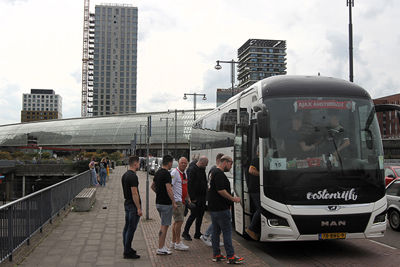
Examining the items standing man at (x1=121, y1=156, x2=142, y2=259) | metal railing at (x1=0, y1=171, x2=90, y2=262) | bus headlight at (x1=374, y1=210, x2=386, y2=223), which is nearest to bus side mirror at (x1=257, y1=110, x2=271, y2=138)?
standing man at (x1=121, y1=156, x2=142, y2=259)

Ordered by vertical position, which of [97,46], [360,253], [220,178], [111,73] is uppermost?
[97,46]

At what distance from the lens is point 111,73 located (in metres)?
187

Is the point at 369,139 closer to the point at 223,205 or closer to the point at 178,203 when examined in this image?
the point at 223,205

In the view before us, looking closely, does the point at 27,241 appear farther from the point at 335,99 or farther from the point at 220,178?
the point at 335,99

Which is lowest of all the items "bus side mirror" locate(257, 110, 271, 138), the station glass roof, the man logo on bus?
the man logo on bus

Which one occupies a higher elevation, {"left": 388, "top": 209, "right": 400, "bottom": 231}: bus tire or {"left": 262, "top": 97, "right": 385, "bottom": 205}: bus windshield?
{"left": 262, "top": 97, "right": 385, "bottom": 205}: bus windshield

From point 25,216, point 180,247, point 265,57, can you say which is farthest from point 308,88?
point 265,57

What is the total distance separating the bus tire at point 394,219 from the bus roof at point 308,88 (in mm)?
3943

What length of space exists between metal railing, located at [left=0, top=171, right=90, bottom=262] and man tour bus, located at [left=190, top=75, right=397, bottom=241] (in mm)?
4199

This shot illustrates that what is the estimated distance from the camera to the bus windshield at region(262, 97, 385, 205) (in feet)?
23.8

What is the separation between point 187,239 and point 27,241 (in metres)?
3.17

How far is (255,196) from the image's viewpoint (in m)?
7.92

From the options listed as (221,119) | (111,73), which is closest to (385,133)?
(111,73)

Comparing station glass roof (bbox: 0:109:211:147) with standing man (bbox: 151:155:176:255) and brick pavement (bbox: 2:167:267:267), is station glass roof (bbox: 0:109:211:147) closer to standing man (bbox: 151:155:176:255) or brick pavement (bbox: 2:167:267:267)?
brick pavement (bbox: 2:167:267:267)
